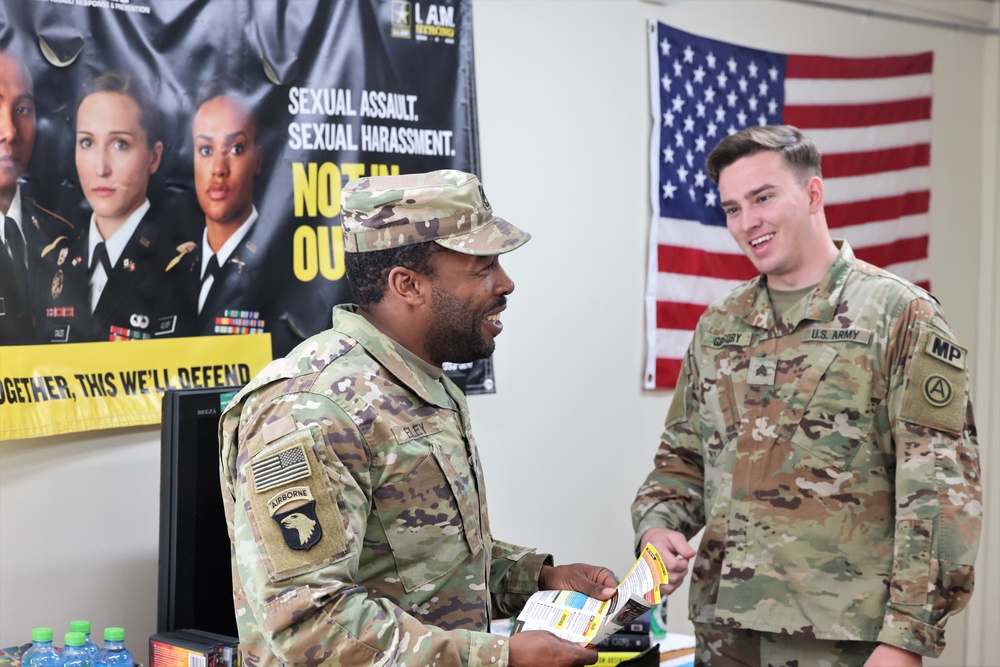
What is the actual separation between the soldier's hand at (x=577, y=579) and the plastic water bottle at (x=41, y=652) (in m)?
1.14

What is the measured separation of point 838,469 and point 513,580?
2.85 feet

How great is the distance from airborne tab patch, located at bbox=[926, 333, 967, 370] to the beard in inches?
43.0

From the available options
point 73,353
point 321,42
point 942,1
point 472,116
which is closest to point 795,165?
point 472,116

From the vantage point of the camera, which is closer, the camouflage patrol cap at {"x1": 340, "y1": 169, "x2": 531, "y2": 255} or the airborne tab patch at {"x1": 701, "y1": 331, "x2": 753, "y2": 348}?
the camouflage patrol cap at {"x1": 340, "y1": 169, "x2": 531, "y2": 255}

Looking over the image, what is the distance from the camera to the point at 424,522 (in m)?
1.77

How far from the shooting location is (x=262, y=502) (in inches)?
63.1

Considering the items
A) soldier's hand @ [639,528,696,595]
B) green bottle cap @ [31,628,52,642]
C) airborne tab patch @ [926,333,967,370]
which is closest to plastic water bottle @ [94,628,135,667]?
green bottle cap @ [31,628,52,642]

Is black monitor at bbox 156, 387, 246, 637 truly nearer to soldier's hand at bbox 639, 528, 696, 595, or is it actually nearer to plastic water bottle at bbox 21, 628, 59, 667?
plastic water bottle at bbox 21, 628, 59, 667

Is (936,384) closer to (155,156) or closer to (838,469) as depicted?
Result: (838,469)

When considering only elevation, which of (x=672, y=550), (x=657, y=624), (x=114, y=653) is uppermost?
(x=672, y=550)

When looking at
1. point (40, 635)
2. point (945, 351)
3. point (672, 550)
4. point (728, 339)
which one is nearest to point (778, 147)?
point (728, 339)

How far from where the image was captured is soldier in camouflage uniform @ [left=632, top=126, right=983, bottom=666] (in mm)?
2316

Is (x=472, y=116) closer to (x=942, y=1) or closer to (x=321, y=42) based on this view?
(x=321, y=42)

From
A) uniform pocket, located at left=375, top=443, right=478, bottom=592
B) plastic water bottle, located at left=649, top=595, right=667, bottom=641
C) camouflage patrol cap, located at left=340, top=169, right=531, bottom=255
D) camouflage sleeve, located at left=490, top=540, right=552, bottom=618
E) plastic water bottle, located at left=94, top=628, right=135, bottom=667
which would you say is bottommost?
plastic water bottle, located at left=649, top=595, right=667, bottom=641
